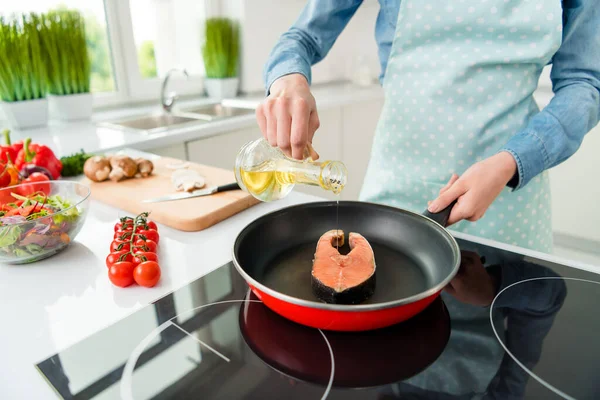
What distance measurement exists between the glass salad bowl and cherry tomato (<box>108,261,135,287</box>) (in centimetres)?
15

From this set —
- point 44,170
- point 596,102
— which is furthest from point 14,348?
point 596,102

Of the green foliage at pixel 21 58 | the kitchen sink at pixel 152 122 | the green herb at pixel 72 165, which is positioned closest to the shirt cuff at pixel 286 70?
the green herb at pixel 72 165

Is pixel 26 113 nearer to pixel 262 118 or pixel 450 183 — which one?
pixel 262 118

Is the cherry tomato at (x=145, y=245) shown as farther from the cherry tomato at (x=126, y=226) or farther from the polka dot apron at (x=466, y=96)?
the polka dot apron at (x=466, y=96)

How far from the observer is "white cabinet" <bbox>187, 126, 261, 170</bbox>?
175 cm

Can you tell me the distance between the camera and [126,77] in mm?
2221

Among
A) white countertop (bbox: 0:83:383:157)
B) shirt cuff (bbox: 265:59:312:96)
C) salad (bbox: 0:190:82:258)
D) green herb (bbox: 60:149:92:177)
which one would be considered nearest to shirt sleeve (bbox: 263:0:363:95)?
shirt cuff (bbox: 265:59:312:96)

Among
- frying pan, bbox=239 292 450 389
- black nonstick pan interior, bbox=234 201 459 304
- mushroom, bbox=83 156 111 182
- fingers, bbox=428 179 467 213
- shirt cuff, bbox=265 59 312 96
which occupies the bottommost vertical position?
frying pan, bbox=239 292 450 389

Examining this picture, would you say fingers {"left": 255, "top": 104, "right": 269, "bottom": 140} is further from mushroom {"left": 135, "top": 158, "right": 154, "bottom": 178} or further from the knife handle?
mushroom {"left": 135, "top": 158, "right": 154, "bottom": 178}

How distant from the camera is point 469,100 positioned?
0.96m

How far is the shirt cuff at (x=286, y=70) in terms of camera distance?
3.01ft

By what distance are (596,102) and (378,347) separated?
27.6 inches

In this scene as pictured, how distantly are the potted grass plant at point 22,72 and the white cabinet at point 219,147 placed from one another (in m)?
0.65

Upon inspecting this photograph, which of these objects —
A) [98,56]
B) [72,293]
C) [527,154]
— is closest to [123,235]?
[72,293]
